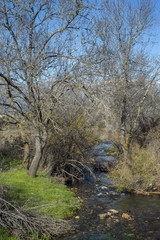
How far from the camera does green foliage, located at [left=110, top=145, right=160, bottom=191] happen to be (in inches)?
443

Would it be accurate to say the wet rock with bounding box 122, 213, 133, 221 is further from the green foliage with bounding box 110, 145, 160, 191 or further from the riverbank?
the green foliage with bounding box 110, 145, 160, 191

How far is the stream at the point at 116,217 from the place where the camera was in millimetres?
6609

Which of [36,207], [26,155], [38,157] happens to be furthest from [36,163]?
[36,207]

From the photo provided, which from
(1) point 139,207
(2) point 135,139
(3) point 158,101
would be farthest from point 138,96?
(1) point 139,207

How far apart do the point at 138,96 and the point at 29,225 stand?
1437cm

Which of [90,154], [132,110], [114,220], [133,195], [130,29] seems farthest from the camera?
[132,110]

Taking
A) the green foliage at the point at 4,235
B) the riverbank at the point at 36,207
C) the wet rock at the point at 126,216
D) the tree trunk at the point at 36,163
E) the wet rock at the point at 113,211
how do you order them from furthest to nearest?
1. the tree trunk at the point at 36,163
2. the wet rock at the point at 113,211
3. the wet rock at the point at 126,216
4. the riverbank at the point at 36,207
5. the green foliage at the point at 4,235

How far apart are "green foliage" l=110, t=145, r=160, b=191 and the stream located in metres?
0.54

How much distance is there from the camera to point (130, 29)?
1638 cm

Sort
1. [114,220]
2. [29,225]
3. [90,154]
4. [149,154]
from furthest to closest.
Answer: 1. [90,154]
2. [149,154]
3. [114,220]
4. [29,225]

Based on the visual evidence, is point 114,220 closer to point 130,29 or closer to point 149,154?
point 149,154

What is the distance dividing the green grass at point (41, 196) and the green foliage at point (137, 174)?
9.28ft

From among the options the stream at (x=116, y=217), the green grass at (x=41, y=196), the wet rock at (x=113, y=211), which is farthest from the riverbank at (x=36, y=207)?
the wet rock at (x=113, y=211)

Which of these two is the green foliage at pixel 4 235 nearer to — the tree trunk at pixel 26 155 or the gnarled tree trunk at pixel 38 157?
the gnarled tree trunk at pixel 38 157
